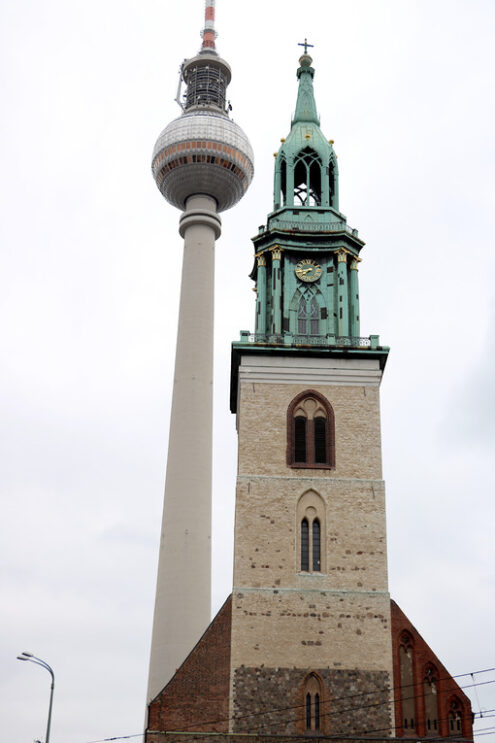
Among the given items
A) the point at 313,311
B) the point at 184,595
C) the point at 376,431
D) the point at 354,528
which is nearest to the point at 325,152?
the point at 313,311

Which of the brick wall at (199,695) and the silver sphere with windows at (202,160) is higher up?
the silver sphere with windows at (202,160)

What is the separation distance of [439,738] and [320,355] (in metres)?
16.7

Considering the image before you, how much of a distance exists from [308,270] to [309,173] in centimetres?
660

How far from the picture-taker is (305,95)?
57688mm

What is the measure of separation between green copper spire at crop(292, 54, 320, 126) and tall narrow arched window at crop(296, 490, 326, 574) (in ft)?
74.7

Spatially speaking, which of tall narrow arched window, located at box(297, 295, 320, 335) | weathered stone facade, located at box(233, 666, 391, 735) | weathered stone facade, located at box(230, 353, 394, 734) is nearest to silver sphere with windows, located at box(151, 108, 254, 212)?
tall narrow arched window, located at box(297, 295, 320, 335)

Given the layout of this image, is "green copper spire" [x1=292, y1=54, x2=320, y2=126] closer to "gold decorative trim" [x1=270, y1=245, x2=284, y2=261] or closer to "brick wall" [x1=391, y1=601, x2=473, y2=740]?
"gold decorative trim" [x1=270, y1=245, x2=284, y2=261]

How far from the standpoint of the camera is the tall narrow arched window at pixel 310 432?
44.4 m

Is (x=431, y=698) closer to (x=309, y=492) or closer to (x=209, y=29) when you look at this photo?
(x=309, y=492)

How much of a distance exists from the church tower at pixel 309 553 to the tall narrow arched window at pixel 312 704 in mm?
42

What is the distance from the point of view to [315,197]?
183 feet

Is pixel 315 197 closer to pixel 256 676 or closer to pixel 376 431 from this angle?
pixel 376 431

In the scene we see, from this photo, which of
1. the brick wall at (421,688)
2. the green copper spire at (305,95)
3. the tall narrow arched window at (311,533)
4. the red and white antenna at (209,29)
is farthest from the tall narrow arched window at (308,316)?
the red and white antenna at (209,29)

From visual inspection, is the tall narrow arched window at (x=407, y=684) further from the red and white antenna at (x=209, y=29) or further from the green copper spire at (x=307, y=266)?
the red and white antenna at (x=209, y=29)
